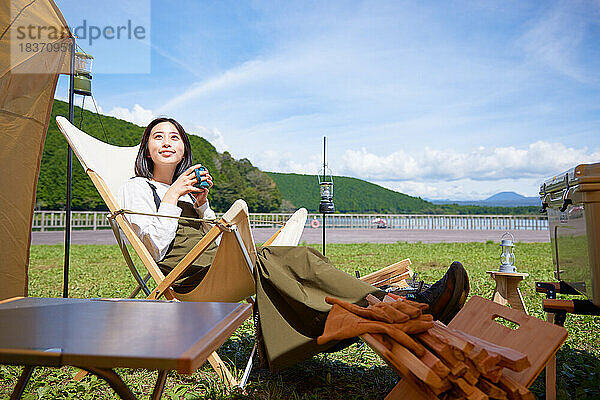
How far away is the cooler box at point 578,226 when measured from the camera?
60.9 inches

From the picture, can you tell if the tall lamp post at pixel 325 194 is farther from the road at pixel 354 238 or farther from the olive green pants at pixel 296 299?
the road at pixel 354 238

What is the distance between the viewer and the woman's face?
9.74 feet

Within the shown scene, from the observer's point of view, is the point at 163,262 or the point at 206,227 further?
the point at 206,227

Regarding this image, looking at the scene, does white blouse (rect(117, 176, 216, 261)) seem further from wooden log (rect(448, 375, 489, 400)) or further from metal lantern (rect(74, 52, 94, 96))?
metal lantern (rect(74, 52, 94, 96))

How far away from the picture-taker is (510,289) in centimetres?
302

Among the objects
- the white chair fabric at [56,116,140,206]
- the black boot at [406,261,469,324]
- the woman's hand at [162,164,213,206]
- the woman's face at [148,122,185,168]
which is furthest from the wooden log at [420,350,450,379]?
the woman's face at [148,122,185,168]

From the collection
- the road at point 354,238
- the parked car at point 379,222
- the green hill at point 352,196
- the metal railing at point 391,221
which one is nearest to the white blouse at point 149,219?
the road at point 354,238

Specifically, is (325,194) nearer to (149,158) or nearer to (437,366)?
(149,158)

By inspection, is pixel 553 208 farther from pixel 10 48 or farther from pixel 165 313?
pixel 10 48

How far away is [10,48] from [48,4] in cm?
37

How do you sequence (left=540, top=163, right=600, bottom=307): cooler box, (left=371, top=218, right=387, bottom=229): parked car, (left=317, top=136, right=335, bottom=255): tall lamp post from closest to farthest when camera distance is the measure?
(left=540, top=163, right=600, bottom=307): cooler box < (left=317, top=136, right=335, bottom=255): tall lamp post < (left=371, top=218, right=387, bottom=229): parked car

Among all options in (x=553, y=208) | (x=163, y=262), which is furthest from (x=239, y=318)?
(x=553, y=208)

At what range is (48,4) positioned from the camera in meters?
2.43

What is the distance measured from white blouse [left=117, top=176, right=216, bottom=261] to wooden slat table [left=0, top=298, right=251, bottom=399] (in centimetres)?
108
